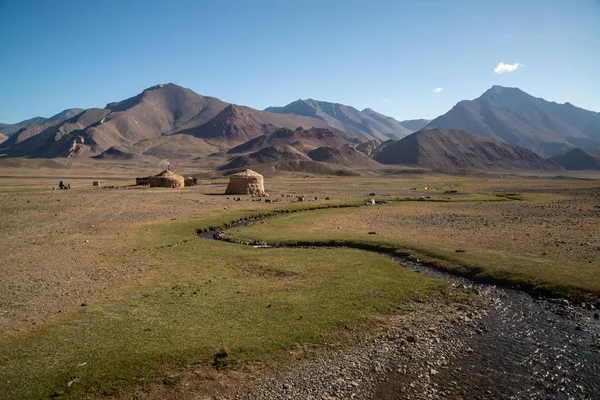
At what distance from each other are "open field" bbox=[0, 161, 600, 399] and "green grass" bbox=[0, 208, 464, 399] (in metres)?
0.05

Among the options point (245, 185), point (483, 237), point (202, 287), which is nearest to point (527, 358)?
point (202, 287)

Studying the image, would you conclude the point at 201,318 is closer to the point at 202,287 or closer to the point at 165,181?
the point at 202,287

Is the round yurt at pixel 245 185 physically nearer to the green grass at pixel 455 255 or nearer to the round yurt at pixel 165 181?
the round yurt at pixel 165 181

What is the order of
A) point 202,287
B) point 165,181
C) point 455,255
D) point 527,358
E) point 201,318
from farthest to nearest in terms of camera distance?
point 165,181 → point 455,255 → point 202,287 → point 201,318 → point 527,358

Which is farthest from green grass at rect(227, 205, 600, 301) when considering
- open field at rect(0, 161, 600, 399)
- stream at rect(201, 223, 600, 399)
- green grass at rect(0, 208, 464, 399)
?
green grass at rect(0, 208, 464, 399)

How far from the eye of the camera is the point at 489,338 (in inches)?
514

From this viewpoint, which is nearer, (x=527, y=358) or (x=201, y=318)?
(x=527, y=358)

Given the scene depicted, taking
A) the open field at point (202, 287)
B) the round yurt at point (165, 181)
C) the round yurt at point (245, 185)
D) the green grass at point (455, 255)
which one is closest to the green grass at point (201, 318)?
the open field at point (202, 287)

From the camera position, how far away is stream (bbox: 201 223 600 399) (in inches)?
406

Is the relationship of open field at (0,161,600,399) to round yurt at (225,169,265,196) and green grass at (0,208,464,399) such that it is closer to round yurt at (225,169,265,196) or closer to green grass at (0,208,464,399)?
green grass at (0,208,464,399)

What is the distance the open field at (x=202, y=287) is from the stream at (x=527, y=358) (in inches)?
76.8

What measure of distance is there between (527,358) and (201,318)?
421 inches

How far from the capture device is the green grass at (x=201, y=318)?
34.4 ft

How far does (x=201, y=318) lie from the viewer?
543 inches
